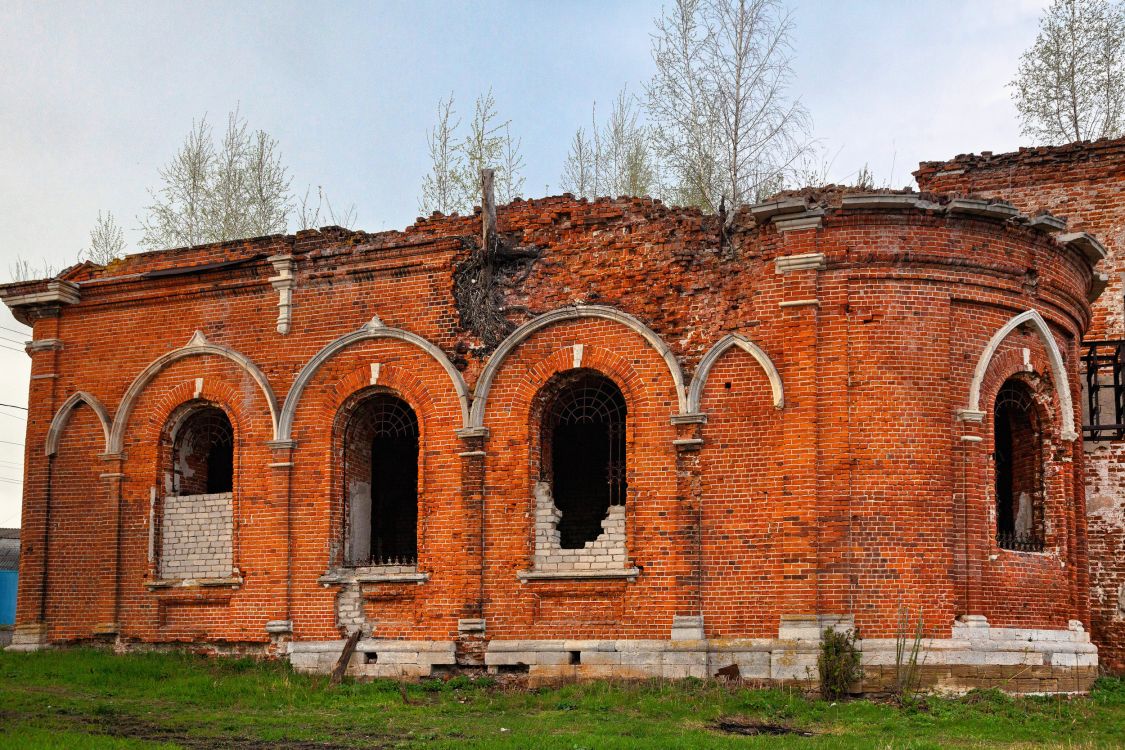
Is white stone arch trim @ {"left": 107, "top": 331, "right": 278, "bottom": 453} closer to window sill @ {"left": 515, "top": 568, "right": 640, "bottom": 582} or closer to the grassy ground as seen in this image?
the grassy ground

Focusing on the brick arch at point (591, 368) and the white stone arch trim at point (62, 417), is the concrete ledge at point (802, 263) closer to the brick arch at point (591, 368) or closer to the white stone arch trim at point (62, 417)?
the brick arch at point (591, 368)

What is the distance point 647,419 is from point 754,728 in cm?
419

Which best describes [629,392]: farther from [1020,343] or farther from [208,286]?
[208,286]

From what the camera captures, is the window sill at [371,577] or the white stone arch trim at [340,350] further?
the white stone arch trim at [340,350]

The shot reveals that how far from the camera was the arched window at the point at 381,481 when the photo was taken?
17828mm

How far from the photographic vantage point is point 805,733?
42.5ft

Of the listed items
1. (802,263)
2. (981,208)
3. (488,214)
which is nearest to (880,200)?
(802,263)

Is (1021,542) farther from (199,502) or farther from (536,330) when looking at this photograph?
(199,502)

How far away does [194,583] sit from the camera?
17.9 m

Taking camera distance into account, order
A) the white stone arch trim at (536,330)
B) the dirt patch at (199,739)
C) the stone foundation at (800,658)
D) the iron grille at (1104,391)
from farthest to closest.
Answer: the iron grille at (1104,391) < the white stone arch trim at (536,330) < the stone foundation at (800,658) < the dirt patch at (199,739)

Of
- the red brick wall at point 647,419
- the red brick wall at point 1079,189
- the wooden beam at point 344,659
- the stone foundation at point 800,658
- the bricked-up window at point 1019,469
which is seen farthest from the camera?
Answer: the red brick wall at point 1079,189

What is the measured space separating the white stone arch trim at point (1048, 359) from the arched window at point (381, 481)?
7.36m

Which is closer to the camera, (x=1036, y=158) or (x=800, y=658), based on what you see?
(x=800, y=658)

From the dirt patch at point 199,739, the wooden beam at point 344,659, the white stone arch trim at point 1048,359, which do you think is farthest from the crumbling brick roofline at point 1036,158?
the dirt patch at point 199,739
